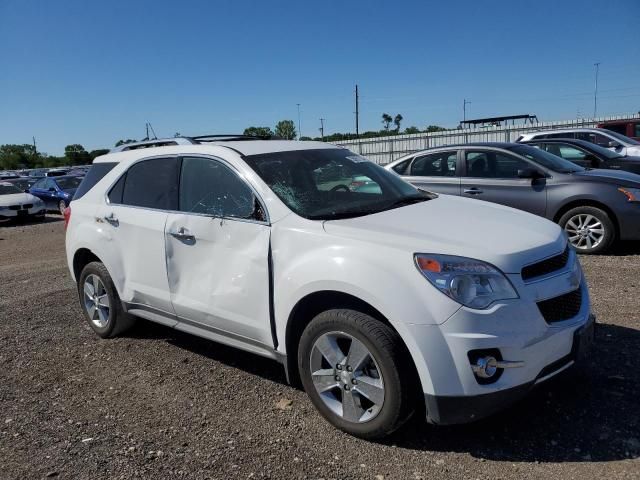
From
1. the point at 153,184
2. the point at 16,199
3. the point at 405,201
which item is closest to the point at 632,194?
the point at 405,201

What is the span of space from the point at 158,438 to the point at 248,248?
129 cm

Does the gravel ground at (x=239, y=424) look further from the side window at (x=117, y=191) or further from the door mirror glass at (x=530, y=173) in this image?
the door mirror glass at (x=530, y=173)

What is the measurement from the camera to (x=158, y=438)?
11.2ft

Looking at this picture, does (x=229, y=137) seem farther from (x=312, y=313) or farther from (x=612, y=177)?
(x=612, y=177)

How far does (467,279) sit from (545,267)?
0.58 meters

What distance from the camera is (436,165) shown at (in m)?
8.70

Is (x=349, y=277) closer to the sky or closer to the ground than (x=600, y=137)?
closer to the ground

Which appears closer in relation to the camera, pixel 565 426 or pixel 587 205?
pixel 565 426

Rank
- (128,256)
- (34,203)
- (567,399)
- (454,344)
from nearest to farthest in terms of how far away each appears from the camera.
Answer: (454,344) → (567,399) → (128,256) → (34,203)

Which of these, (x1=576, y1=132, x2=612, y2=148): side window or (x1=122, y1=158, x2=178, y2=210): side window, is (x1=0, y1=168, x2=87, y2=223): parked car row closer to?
(x1=122, y1=158, x2=178, y2=210): side window

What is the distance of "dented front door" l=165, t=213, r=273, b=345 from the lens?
140 inches

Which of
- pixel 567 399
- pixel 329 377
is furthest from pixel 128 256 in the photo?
pixel 567 399

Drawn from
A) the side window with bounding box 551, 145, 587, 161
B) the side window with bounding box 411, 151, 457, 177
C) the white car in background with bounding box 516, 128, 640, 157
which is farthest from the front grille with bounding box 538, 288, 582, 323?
the white car in background with bounding box 516, 128, 640, 157

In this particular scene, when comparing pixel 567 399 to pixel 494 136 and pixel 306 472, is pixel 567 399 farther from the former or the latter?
pixel 494 136
